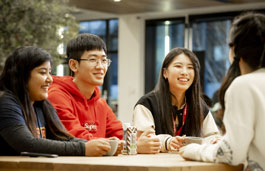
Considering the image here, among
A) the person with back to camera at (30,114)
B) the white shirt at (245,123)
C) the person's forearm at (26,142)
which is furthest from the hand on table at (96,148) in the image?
the white shirt at (245,123)

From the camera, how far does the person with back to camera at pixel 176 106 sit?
3098 millimetres

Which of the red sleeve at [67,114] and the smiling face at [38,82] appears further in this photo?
the red sleeve at [67,114]

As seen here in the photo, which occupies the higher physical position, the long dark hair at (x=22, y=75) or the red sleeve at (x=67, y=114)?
the long dark hair at (x=22, y=75)

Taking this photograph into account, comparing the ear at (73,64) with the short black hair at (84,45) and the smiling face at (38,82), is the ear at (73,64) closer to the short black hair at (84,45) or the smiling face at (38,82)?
the short black hair at (84,45)

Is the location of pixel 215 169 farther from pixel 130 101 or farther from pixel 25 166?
pixel 130 101

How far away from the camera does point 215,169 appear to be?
6.20ft

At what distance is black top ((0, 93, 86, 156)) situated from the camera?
217cm

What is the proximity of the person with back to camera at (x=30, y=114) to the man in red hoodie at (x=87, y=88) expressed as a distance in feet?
0.97

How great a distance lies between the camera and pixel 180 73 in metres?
3.22

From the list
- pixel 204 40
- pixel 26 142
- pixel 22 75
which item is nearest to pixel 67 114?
pixel 22 75

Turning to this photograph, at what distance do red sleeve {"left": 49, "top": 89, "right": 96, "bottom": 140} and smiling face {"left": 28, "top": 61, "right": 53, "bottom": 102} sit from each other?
0.33 meters

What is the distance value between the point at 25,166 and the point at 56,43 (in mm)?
5842

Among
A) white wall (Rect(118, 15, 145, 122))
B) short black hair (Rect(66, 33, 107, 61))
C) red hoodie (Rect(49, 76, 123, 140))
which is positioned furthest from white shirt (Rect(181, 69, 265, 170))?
white wall (Rect(118, 15, 145, 122))

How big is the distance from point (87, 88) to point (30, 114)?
791 millimetres
